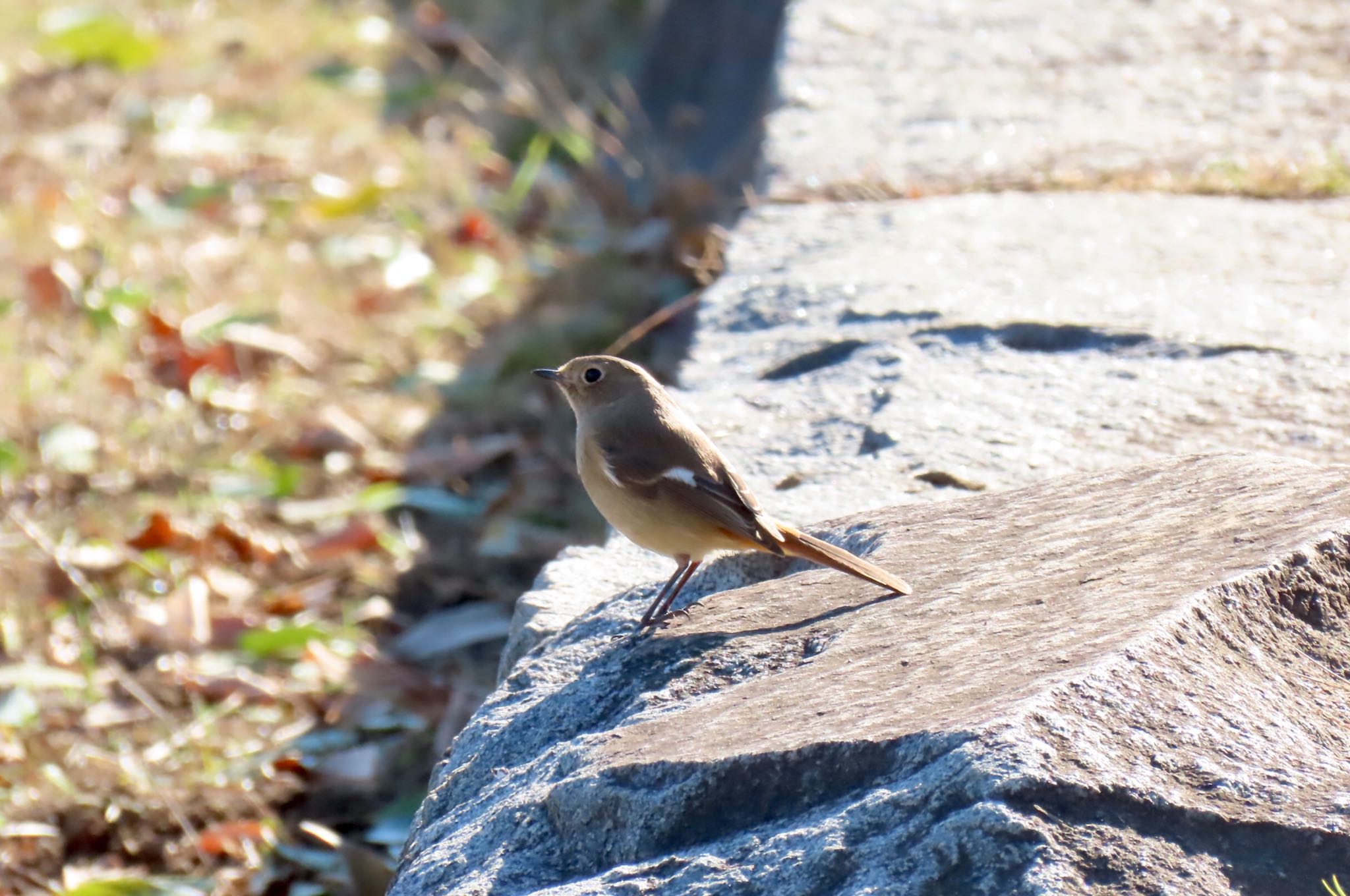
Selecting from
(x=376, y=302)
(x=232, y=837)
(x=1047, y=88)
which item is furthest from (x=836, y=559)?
(x=376, y=302)

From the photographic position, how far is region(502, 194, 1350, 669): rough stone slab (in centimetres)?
303

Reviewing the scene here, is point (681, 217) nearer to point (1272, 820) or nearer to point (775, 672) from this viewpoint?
point (775, 672)

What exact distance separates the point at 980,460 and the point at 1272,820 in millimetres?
1360

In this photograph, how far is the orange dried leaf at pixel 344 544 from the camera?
4598 mm

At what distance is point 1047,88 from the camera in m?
5.01

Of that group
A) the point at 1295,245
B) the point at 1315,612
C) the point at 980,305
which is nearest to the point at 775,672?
the point at 1315,612

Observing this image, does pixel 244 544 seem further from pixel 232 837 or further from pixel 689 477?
pixel 689 477

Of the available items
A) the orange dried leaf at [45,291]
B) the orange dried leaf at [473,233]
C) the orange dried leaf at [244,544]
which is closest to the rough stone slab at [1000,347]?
the orange dried leaf at [244,544]

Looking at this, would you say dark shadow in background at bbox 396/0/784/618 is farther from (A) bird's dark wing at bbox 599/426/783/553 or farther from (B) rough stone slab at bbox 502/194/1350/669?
(A) bird's dark wing at bbox 599/426/783/553

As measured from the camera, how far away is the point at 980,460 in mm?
3008

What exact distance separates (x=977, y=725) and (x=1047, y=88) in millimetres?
3653

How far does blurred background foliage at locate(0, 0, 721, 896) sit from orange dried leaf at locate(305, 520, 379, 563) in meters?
0.01

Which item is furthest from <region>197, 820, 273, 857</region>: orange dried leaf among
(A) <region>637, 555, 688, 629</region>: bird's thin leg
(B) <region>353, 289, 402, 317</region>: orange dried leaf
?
(B) <region>353, 289, 402, 317</region>: orange dried leaf

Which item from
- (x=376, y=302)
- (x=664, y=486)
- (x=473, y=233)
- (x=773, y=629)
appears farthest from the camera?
(x=473, y=233)
